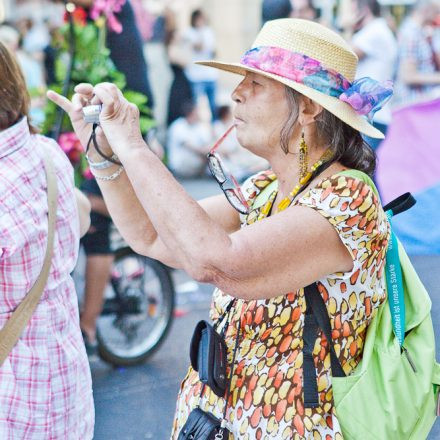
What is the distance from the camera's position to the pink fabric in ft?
18.3

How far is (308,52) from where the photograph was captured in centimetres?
214

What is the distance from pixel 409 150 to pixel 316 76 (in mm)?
3808

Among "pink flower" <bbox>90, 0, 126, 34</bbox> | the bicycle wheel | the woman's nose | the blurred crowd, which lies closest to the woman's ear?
the woman's nose

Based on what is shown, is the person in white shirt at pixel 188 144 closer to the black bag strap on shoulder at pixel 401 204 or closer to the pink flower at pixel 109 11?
the pink flower at pixel 109 11

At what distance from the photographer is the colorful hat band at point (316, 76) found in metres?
2.13

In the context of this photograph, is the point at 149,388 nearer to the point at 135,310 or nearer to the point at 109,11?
the point at 135,310

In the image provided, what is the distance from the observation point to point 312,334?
209 centimetres

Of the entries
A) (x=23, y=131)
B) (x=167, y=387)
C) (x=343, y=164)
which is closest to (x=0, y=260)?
(x=23, y=131)

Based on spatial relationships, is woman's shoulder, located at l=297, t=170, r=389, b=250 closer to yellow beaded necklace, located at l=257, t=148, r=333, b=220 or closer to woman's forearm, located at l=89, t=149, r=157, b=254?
yellow beaded necklace, located at l=257, t=148, r=333, b=220

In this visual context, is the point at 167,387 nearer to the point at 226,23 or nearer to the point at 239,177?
the point at 239,177

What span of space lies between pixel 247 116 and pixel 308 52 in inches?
8.1

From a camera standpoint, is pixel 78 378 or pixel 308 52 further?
pixel 78 378

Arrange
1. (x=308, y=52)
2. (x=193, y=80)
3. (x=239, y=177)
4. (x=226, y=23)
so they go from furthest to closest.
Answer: (x=226, y=23) → (x=193, y=80) → (x=239, y=177) → (x=308, y=52)

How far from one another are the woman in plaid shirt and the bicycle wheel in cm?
263
